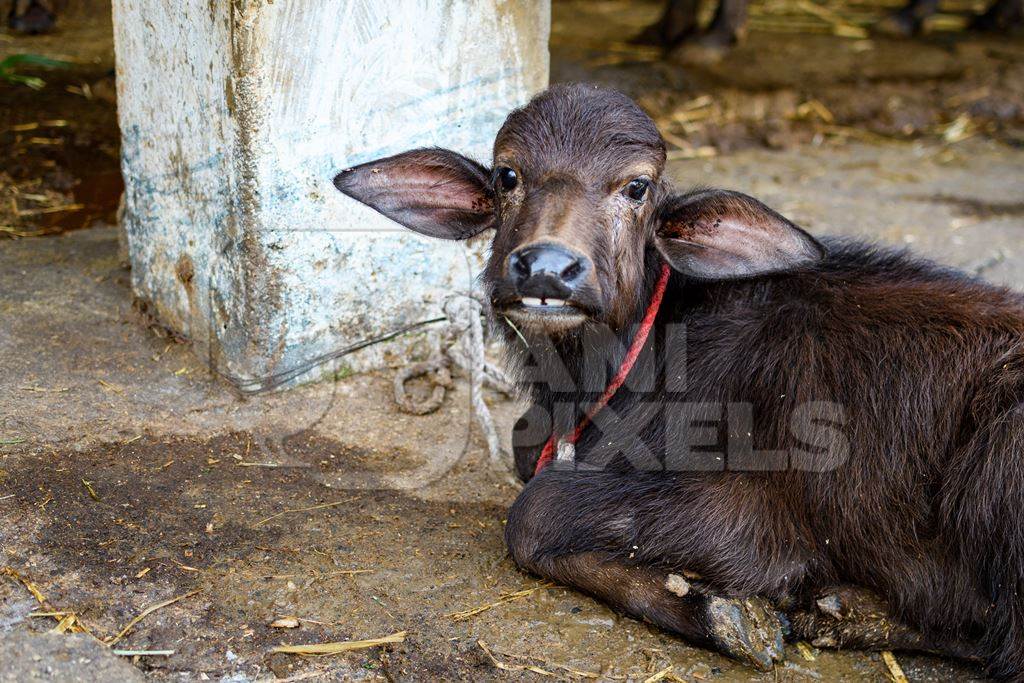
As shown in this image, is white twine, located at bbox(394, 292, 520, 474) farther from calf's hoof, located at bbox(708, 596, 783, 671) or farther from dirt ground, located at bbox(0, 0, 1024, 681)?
calf's hoof, located at bbox(708, 596, 783, 671)

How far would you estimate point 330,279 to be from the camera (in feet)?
15.5

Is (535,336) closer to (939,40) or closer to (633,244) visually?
(633,244)

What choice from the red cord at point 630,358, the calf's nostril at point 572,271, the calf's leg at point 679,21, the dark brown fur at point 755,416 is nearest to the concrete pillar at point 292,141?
the dark brown fur at point 755,416

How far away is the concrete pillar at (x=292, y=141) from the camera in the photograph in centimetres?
433

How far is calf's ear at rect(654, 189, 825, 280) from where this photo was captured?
3764mm

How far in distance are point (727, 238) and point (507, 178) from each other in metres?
0.75

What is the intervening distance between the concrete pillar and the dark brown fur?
0.92 meters

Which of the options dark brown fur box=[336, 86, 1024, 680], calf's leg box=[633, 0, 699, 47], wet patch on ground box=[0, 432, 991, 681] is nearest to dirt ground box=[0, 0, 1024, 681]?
wet patch on ground box=[0, 432, 991, 681]

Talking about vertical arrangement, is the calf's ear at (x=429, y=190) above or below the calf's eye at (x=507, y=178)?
below

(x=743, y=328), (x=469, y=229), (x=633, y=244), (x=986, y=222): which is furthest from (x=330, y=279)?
(x=986, y=222)

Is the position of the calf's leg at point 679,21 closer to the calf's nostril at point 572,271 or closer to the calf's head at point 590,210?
the calf's head at point 590,210

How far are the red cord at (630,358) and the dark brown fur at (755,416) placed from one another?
1.2 inches

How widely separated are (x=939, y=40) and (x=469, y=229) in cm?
798

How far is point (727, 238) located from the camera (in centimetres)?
386
